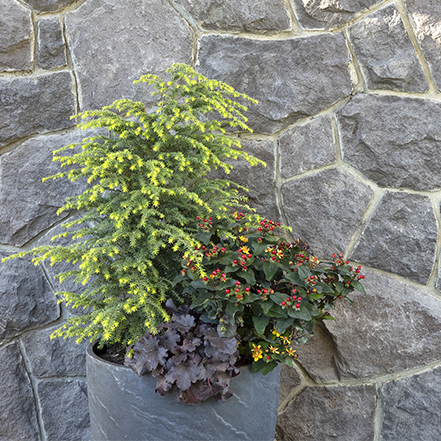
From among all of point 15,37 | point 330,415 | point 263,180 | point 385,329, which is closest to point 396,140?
point 263,180

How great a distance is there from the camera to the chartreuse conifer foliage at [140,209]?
137cm

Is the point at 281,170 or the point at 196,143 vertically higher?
the point at 196,143

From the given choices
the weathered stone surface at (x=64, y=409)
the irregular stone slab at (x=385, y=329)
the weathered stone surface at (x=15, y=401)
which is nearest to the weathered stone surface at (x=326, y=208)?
the irregular stone slab at (x=385, y=329)

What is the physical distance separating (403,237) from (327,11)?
3.50 ft

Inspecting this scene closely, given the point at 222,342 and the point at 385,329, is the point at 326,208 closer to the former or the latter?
the point at 385,329

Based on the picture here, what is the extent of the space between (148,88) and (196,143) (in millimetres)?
619

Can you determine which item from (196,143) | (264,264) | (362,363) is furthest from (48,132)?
Result: (362,363)

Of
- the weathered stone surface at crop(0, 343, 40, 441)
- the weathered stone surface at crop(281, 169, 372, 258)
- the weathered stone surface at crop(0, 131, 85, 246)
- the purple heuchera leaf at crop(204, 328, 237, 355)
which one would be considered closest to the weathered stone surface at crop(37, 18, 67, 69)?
the weathered stone surface at crop(0, 131, 85, 246)

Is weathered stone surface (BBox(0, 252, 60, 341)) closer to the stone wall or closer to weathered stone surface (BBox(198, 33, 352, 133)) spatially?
the stone wall

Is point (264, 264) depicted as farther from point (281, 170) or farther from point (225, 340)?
point (281, 170)

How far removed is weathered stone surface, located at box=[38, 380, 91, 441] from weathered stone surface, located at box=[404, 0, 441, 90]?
7.07 ft

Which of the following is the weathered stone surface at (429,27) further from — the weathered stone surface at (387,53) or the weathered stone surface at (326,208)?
the weathered stone surface at (326,208)

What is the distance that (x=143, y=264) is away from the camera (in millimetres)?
1374

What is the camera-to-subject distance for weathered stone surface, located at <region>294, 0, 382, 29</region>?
70.2 inches
